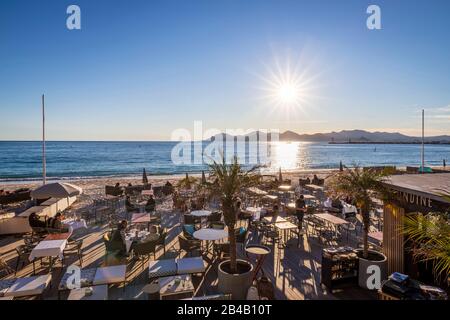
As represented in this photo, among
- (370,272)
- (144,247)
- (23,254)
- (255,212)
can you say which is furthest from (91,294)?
(255,212)

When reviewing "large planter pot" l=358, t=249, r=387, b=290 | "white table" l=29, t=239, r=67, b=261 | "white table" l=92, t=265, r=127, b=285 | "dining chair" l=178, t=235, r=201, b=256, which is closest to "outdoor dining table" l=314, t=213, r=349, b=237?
"large planter pot" l=358, t=249, r=387, b=290

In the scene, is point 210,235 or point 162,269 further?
point 210,235

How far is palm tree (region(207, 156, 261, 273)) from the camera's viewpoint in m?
5.68

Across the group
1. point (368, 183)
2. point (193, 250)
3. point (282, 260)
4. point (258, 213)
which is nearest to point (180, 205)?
point (258, 213)

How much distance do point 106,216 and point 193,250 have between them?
5961 millimetres

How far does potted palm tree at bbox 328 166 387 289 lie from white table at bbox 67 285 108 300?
5399mm

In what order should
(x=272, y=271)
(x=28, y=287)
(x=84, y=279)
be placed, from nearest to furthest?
(x=28, y=287)
(x=84, y=279)
(x=272, y=271)

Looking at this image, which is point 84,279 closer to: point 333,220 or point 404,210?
point 404,210

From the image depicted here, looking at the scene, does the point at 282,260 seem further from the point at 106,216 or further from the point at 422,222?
the point at 106,216

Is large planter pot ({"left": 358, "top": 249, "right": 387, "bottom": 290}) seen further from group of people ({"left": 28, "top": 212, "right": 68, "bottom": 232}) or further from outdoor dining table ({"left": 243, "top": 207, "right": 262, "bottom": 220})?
group of people ({"left": 28, "top": 212, "right": 68, "bottom": 232})

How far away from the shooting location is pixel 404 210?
A: 6004 millimetres

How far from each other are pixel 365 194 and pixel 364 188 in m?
0.13

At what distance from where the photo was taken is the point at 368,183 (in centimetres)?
609
